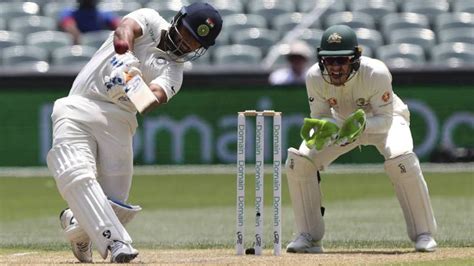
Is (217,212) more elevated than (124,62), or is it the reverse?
(124,62)

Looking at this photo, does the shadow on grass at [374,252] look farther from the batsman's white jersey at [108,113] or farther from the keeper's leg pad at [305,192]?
the batsman's white jersey at [108,113]

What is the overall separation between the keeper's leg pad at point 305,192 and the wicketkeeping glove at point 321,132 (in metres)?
0.35

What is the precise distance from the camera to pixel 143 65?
8.04 meters

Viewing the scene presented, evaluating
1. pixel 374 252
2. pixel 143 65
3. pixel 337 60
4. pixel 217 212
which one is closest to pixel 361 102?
pixel 337 60

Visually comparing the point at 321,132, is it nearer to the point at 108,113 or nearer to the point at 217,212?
the point at 108,113

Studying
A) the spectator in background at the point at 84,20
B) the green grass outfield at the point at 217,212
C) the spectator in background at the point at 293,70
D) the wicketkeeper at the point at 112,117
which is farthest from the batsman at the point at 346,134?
the spectator in background at the point at 84,20

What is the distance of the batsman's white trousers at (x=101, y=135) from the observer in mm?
7855

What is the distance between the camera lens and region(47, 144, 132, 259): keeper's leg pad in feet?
25.0

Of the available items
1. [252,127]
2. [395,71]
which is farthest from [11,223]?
[395,71]

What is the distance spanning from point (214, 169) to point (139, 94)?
994 cm

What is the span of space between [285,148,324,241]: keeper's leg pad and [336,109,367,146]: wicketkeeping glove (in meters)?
0.45

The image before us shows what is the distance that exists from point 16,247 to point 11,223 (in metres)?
2.44

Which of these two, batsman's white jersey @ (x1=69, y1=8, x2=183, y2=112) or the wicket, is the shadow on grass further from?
batsman's white jersey @ (x1=69, y1=8, x2=183, y2=112)

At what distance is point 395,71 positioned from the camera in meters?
17.2
